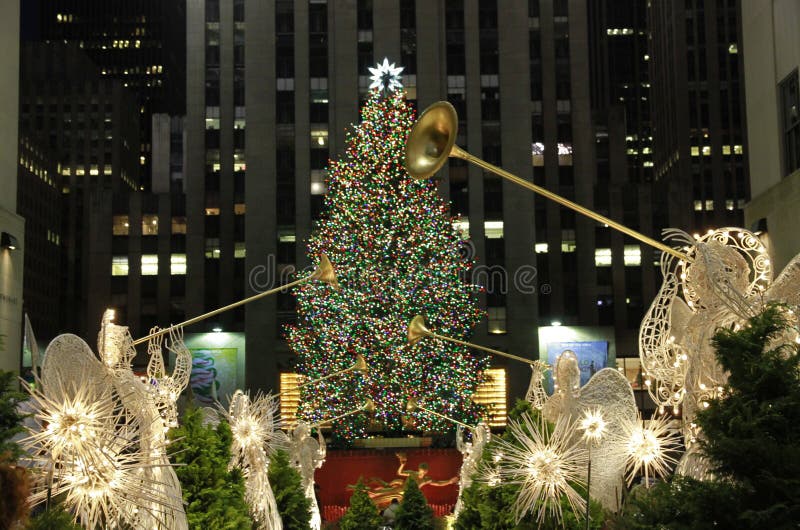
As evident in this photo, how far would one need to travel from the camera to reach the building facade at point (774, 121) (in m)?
21.1

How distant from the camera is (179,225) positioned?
186 feet

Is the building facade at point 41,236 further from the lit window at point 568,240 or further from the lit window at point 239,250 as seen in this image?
the lit window at point 568,240

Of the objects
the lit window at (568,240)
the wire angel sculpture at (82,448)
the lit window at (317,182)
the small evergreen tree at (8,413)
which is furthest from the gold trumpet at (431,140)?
the lit window at (568,240)

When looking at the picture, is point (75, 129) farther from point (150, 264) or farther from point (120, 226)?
point (150, 264)

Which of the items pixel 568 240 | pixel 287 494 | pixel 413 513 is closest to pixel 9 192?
pixel 287 494

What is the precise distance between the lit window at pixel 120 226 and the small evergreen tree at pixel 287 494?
38.7 m

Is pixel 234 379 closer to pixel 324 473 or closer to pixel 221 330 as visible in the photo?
pixel 221 330

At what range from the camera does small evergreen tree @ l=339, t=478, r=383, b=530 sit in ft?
77.9

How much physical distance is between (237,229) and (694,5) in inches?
2334

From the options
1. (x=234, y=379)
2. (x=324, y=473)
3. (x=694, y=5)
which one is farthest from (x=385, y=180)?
(x=694, y=5)

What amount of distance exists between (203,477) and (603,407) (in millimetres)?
5946

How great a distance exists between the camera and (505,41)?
A: 55.3 metres

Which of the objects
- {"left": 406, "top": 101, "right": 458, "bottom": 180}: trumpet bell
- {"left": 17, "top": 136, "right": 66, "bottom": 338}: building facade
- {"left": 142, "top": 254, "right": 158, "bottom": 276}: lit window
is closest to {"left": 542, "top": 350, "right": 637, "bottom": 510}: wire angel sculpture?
{"left": 406, "top": 101, "right": 458, "bottom": 180}: trumpet bell

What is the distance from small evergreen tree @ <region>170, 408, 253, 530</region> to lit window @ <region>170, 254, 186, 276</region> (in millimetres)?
41716
